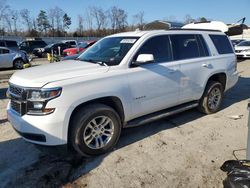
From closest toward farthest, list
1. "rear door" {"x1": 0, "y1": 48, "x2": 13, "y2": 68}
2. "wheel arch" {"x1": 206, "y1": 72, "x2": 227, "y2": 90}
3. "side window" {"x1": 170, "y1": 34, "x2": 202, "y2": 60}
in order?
"side window" {"x1": 170, "y1": 34, "x2": 202, "y2": 60} → "wheel arch" {"x1": 206, "y1": 72, "x2": 227, "y2": 90} → "rear door" {"x1": 0, "y1": 48, "x2": 13, "y2": 68}

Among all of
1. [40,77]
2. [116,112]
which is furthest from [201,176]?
[40,77]

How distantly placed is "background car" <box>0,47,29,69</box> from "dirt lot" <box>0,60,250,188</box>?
1335cm

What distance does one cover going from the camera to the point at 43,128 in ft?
12.0

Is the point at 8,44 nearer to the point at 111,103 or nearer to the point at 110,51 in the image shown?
the point at 110,51

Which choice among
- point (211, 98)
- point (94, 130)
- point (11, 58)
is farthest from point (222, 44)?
point (11, 58)

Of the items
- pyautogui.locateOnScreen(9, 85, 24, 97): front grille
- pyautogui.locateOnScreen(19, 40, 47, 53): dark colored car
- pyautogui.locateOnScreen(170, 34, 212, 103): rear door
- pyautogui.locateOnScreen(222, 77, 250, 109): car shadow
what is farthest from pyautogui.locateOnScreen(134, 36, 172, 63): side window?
pyautogui.locateOnScreen(19, 40, 47, 53): dark colored car

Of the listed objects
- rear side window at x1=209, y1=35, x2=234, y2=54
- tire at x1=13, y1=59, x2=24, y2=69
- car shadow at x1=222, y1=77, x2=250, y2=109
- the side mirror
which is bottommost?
tire at x1=13, y1=59, x2=24, y2=69

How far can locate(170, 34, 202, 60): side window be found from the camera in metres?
5.17

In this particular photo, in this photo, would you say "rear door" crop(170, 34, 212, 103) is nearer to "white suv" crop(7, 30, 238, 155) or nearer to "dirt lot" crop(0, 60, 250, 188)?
"white suv" crop(7, 30, 238, 155)

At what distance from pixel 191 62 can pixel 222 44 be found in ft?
4.76

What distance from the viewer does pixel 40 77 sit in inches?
149

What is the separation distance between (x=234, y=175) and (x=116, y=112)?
76.5 inches

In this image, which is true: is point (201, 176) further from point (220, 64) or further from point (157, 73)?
point (220, 64)

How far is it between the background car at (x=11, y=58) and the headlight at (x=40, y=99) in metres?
15.3
